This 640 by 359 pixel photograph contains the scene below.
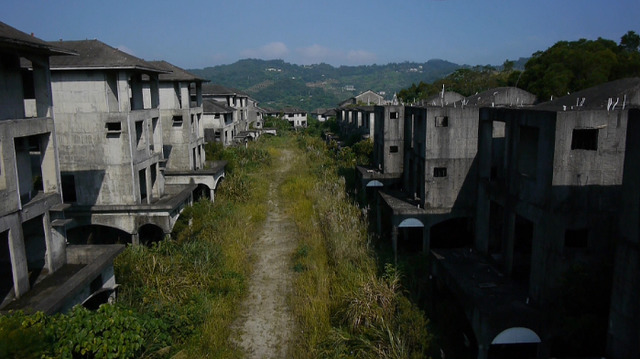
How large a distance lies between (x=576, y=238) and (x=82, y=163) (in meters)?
16.7

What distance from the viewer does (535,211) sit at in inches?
445

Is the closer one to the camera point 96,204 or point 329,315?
point 329,315

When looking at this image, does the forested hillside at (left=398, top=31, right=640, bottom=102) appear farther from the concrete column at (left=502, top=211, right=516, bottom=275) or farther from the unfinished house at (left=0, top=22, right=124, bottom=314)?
the unfinished house at (left=0, top=22, right=124, bottom=314)

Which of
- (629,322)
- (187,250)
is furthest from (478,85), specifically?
(629,322)

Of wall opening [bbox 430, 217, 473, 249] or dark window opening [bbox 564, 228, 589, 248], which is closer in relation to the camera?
dark window opening [bbox 564, 228, 589, 248]

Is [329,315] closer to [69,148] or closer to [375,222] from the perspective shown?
[375,222]

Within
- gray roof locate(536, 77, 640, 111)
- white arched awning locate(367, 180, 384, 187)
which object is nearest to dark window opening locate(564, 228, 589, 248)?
gray roof locate(536, 77, 640, 111)

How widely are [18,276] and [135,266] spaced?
435 centimetres

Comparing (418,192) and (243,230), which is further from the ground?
(418,192)

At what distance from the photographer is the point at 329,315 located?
45.3ft

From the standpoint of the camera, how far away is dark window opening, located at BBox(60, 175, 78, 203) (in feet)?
58.5

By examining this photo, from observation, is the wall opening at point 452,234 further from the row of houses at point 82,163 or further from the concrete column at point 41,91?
the concrete column at point 41,91

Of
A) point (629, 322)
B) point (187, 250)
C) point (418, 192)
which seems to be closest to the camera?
point (629, 322)

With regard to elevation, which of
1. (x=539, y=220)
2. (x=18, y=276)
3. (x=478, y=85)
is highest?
(x=478, y=85)
